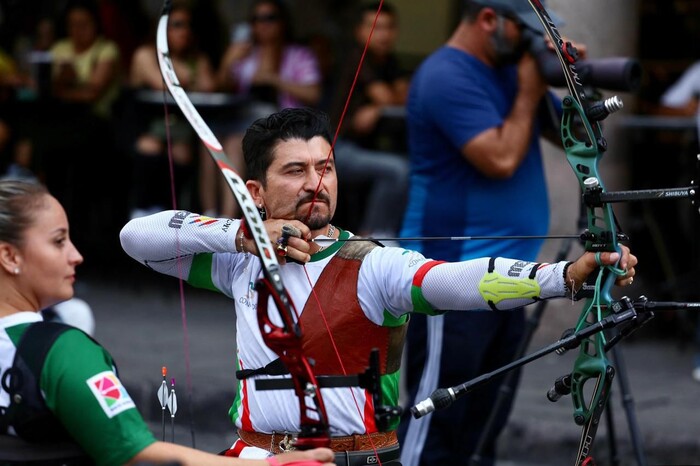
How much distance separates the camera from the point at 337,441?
11.3ft

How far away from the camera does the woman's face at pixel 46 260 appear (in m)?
3.02

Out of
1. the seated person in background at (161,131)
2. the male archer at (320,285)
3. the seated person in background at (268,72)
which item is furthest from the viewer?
the seated person in background at (161,131)

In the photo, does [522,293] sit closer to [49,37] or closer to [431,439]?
[431,439]

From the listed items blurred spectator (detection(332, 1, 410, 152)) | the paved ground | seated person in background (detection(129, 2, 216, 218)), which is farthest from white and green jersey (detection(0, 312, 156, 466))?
seated person in background (detection(129, 2, 216, 218))

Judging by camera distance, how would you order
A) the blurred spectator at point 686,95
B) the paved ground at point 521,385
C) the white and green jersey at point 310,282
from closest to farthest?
the white and green jersey at point 310,282
the paved ground at point 521,385
the blurred spectator at point 686,95

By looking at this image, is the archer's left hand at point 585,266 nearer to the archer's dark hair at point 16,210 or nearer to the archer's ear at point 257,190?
the archer's ear at point 257,190

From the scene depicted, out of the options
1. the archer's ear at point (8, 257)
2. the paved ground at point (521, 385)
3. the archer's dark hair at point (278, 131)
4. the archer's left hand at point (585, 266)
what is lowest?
the paved ground at point (521, 385)

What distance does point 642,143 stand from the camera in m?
8.62

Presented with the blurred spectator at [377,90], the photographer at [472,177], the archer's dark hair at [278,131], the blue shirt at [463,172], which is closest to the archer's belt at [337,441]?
the archer's dark hair at [278,131]

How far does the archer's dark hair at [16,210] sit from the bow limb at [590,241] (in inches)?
52.4

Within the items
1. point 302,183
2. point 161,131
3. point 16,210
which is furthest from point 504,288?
point 161,131

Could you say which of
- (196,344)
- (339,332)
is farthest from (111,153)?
(339,332)

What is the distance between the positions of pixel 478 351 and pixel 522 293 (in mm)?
1692

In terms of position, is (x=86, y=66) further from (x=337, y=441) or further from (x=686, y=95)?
(x=337, y=441)
